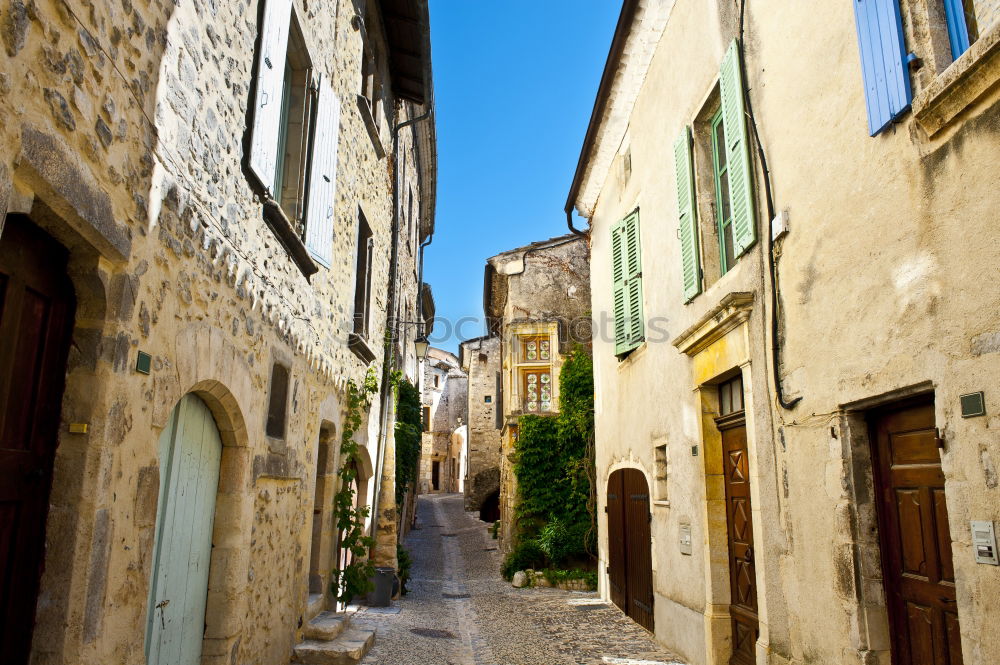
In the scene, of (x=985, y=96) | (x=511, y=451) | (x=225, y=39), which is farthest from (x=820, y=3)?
(x=511, y=451)

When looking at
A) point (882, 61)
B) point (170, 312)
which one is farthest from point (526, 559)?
point (882, 61)

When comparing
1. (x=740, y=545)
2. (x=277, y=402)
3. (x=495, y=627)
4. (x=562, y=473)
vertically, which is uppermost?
(x=277, y=402)

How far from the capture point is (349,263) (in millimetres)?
7406

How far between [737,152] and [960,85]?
7.49 ft

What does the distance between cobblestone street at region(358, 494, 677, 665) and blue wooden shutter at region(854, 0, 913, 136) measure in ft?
15.3

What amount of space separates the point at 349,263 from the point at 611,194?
3.85m

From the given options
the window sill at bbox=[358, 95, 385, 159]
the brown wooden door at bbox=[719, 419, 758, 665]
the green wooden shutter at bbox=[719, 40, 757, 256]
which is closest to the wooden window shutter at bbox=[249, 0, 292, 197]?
the window sill at bbox=[358, 95, 385, 159]

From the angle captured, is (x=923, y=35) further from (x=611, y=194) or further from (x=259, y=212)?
(x=611, y=194)

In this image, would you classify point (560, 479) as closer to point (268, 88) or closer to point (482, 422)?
point (268, 88)

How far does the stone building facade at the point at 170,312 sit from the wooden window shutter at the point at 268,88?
0.07 ft

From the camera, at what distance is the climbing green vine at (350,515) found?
23.1 ft

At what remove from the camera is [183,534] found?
360 centimetres

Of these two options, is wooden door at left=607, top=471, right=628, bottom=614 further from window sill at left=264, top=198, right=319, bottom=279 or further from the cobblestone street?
window sill at left=264, top=198, right=319, bottom=279

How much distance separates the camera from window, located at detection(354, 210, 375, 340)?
321 inches
